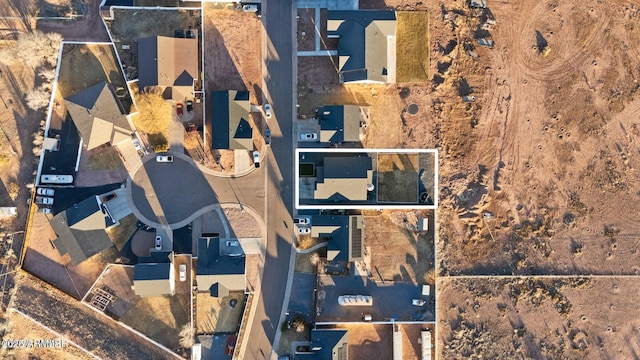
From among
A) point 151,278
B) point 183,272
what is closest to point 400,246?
point 183,272

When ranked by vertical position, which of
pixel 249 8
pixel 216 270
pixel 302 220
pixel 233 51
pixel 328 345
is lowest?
pixel 328 345

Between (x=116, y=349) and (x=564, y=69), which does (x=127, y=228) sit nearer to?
(x=116, y=349)

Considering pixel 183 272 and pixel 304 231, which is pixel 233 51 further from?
pixel 183 272

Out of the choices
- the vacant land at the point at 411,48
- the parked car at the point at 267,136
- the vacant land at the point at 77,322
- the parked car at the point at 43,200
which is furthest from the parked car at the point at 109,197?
the vacant land at the point at 411,48

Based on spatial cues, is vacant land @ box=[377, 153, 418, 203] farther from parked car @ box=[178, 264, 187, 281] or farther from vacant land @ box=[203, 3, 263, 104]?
parked car @ box=[178, 264, 187, 281]

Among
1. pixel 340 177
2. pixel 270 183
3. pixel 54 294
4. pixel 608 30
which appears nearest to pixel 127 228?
pixel 54 294

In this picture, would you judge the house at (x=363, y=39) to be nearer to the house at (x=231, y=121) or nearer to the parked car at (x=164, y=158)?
the house at (x=231, y=121)

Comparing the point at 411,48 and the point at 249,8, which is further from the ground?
the point at 249,8
